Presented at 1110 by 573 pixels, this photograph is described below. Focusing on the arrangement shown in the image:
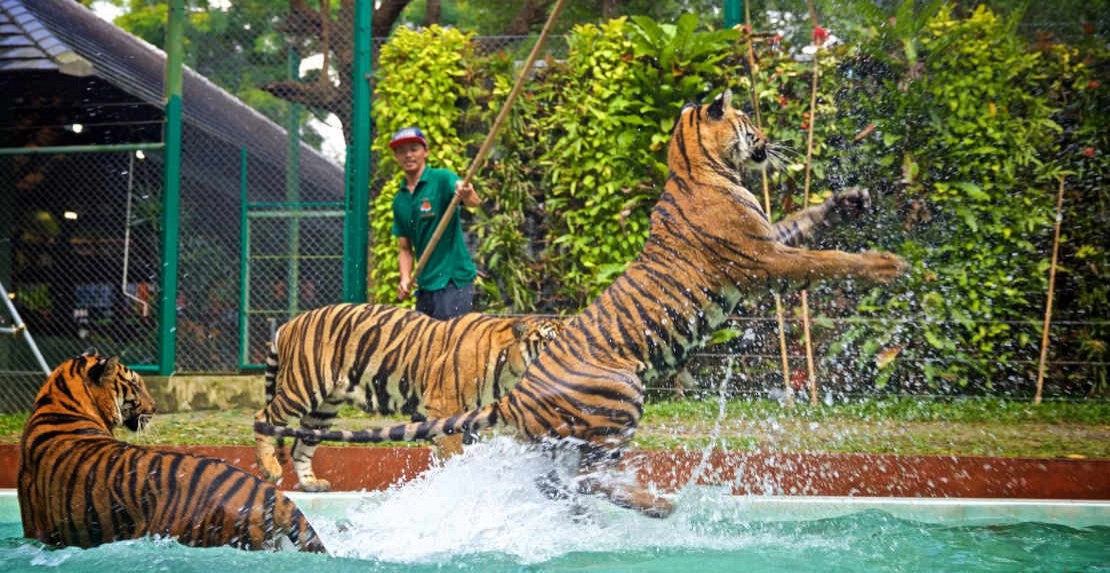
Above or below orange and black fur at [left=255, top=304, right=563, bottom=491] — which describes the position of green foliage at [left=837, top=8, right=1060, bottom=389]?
above

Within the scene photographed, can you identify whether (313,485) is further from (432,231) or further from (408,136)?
(408,136)

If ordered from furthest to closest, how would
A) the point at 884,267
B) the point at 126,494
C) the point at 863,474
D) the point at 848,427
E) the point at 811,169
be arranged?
the point at 811,169 → the point at 848,427 → the point at 863,474 → the point at 884,267 → the point at 126,494

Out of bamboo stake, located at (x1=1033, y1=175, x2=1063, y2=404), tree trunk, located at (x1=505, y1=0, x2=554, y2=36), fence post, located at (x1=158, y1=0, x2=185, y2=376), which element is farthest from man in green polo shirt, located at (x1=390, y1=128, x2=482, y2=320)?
tree trunk, located at (x1=505, y1=0, x2=554, y2=36)

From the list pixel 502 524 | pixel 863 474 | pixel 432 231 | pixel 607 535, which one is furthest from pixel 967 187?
pixel 502 524

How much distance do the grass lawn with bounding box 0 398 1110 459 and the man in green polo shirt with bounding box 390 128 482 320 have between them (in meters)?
1.34

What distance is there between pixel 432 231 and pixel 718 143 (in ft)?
8.22

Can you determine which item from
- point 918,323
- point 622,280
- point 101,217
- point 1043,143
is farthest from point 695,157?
point 101,217

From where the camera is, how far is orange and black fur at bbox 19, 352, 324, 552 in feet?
11.5

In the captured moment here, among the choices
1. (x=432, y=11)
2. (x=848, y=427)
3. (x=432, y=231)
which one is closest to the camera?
(x=432, y=231)

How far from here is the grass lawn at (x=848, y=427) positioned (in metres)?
6.25

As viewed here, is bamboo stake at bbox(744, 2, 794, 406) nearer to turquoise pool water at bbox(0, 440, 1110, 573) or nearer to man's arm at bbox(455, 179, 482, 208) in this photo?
man's arm at bbox(455, 179, 482, 208)

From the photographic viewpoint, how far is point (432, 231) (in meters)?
6.45

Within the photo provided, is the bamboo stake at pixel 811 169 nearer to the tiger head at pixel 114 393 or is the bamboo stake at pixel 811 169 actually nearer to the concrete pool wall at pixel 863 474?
the concrete pool wall at pixel 863 474

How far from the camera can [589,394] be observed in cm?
401
